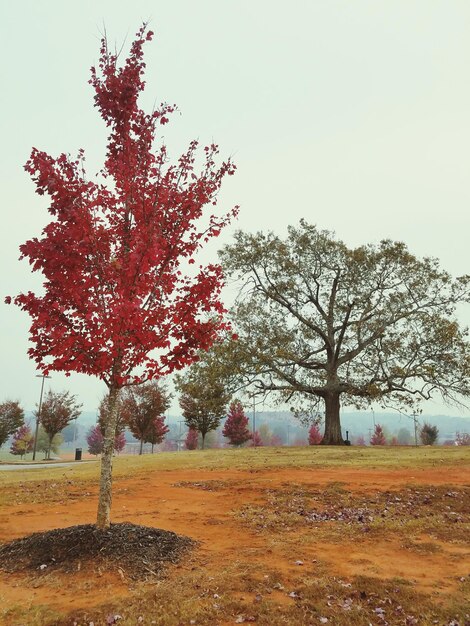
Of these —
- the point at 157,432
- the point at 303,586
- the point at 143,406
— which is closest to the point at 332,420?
the point at 143,406

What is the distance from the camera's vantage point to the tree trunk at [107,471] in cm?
720

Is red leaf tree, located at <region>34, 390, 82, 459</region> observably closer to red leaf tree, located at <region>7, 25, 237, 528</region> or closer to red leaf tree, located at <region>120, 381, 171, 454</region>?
red leaf tree, located at <region>120, 381, 171, 454</region>

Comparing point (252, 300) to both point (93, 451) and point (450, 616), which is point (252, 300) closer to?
point (450, 616)

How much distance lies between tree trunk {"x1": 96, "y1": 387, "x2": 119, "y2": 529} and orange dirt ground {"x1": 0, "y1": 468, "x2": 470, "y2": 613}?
131cm

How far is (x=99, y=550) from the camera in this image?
6520 mm

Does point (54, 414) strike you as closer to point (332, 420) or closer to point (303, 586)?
point (332, 420)

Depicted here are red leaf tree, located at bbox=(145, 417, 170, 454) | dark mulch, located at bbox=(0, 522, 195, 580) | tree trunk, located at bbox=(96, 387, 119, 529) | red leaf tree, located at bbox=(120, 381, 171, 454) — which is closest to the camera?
dark mulch, located at bbox=(0, 522, 195, 580)

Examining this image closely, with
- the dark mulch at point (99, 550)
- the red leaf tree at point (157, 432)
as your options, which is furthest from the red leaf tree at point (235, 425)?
the dark mulch at point (99, 550)

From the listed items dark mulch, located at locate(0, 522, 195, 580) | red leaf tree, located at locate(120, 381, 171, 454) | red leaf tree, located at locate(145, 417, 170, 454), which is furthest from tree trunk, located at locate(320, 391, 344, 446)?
dark mulch, located at locate(0, 522, 195, 580)

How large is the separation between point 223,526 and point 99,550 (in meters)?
2.98

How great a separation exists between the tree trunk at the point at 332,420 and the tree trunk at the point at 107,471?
23575 millimetres

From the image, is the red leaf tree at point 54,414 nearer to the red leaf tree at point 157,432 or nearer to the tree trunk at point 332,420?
the red leaf tree at point 157,432

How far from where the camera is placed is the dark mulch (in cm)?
617

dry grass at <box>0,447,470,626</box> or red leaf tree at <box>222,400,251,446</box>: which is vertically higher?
red leaf tree at <box>222,400,251,446</box>
